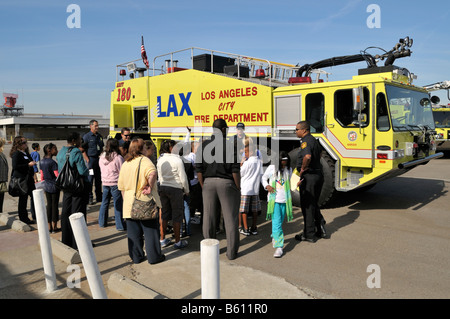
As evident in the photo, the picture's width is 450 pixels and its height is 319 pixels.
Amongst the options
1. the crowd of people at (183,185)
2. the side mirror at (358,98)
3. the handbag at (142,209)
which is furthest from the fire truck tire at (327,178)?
the handbag at (142,209)

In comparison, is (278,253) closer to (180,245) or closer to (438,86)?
(180,245)

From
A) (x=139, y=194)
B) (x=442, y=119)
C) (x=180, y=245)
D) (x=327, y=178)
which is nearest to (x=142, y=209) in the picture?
(x=139, y=194)

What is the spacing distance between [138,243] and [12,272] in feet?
5.18

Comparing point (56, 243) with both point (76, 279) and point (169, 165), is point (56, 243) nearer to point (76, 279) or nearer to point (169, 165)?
point (76, 279)

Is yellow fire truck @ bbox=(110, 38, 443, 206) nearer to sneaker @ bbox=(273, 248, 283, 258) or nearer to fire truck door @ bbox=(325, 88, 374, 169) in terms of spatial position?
fire truck door @ bbox=(325, 88, 374, 169)

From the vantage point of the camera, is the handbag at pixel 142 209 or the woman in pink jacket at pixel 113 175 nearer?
the handbag at pixel 142 209

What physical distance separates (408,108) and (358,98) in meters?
1.73

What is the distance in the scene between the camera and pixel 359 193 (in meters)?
8.69

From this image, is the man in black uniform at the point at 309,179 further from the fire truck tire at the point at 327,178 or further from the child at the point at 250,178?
the fire truck tire at the point at 327,178

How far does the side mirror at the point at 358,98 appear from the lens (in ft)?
19.7

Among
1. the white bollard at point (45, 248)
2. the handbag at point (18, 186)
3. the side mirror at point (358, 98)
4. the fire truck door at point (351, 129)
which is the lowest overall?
the white bollard at point (45, 248)

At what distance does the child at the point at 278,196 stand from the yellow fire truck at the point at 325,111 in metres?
2.19

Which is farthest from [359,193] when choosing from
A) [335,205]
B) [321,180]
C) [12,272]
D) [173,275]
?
[12,272]

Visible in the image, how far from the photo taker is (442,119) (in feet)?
56.0
